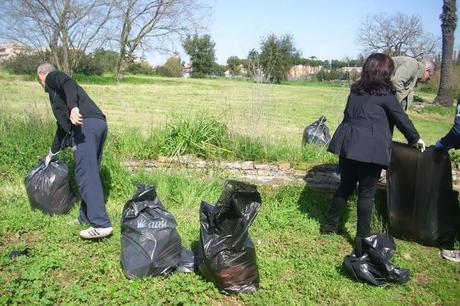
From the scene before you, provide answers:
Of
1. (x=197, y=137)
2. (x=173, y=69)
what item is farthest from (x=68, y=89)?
(x=173, y=69)

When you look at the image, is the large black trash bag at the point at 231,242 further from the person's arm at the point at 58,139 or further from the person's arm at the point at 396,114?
the person's arm at the point at 58,139

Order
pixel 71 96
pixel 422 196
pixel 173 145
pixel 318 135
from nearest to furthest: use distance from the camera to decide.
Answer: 1. pixel 71 96
2. pixel 422 196
3. pixel 173 145
4. pixel 318 135

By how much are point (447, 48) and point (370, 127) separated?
16.4 metres

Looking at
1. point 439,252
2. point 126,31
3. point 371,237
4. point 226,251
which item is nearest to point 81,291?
point 226,251

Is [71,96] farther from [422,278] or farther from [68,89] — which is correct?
[422,278]

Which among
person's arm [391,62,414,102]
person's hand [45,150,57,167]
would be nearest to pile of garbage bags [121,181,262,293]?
person's hand [45,150,57,167]

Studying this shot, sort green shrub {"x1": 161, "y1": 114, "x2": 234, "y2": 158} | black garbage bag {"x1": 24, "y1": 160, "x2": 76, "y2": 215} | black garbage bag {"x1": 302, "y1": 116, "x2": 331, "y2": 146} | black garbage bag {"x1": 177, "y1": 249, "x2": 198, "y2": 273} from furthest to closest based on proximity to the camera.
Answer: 1. black garbage bag {"x1": 302, "y1": 116, "x2": 331, "y2": 146}
2. green shrub {"x1": 161, "y1": 114, "x2": 234, "y2": 158}
3. black garbage bag {"x1": 24, "y1": 160, "x2": 76, "y2": 215}
4. black garbage bag {"x1": 177, "y1": 249, "x2": 198, "y2": 273}

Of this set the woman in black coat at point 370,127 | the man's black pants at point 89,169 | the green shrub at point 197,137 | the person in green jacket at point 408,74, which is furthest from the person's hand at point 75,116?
the person in green jacket at point 408,74

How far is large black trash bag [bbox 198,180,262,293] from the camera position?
3002 millimetres

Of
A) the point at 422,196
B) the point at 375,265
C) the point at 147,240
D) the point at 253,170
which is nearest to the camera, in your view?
the point at 147,240

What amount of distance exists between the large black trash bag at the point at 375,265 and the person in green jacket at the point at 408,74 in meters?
1.96

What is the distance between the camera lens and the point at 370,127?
11.7ft

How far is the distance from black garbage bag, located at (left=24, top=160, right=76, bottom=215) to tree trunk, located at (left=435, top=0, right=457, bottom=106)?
17.2 meters

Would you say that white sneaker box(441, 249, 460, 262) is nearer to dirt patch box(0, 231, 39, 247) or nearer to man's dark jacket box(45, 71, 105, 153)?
man's dark jacket box(45, 71, 105, 153)
